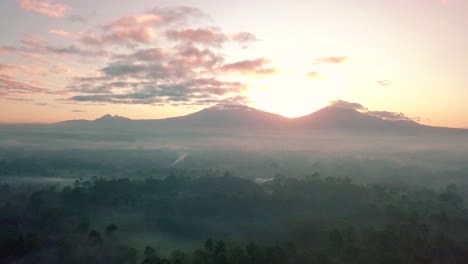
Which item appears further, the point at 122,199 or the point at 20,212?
the point at 122,199

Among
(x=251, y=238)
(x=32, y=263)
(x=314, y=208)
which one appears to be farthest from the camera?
(x=314, y=208)

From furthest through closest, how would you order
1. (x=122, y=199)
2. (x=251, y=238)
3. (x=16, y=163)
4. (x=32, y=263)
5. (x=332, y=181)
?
(x=16, y=163) → (x=332, y=181) → (x=122, y=199) → (x=251, y=238) → (x=32, y=263)

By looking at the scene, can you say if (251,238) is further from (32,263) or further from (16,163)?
(16,163)

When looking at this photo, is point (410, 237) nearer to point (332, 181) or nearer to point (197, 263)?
point (197, 263)

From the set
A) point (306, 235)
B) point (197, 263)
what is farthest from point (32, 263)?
point (306, 235)

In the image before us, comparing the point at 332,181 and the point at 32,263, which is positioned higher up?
the point at 332,181

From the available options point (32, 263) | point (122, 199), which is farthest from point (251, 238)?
point (122, 199)
